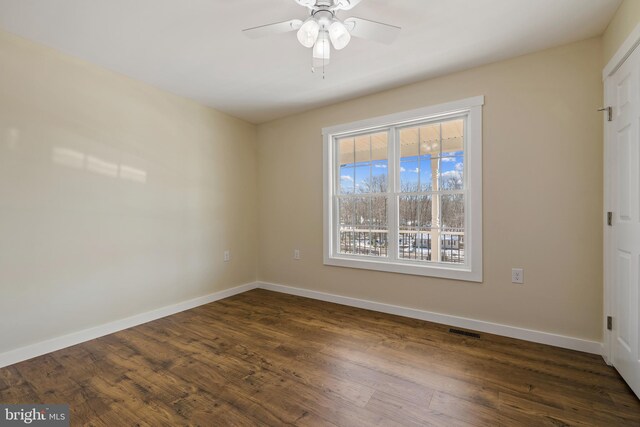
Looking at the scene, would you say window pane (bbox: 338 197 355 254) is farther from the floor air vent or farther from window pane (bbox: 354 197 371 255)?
the floor air vent

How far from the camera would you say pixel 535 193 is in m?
2.51

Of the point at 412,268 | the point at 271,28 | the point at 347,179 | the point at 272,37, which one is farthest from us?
the point at 347,179

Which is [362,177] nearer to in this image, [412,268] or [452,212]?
[452,212]

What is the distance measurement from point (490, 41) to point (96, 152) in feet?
11.5

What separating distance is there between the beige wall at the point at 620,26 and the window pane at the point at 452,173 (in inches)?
48.8

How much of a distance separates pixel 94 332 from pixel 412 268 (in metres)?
3.09

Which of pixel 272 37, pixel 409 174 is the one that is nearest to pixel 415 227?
pixel 409 174

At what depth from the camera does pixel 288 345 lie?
2.52 m

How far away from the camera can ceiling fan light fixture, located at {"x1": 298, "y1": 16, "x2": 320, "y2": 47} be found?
5.87 ft

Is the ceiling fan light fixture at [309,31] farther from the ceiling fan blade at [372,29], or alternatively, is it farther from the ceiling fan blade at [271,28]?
the ceiling fan blade at [372,29]

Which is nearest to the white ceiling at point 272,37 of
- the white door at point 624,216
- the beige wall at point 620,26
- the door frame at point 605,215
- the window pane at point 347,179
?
the beige wall at point 620,26

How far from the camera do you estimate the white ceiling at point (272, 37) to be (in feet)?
6.43

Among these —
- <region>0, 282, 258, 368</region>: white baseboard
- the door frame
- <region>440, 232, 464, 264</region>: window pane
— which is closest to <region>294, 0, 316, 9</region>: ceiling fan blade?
the door frame

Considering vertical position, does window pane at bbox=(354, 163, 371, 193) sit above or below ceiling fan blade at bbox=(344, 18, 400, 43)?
below
